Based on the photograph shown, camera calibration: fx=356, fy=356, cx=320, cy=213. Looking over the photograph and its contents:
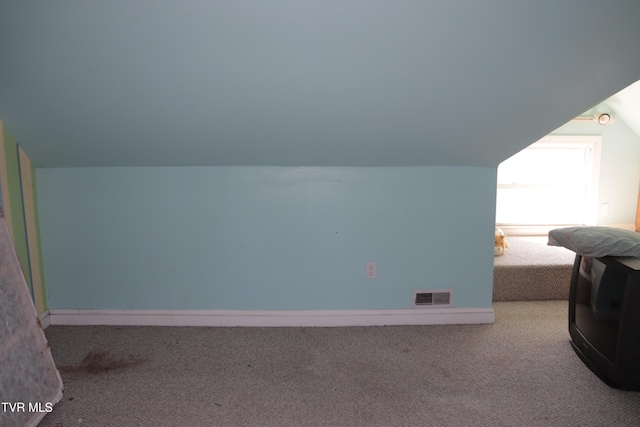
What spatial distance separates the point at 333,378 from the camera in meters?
1.88

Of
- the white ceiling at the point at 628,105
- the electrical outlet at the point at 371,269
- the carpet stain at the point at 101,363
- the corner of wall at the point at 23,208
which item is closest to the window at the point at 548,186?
the white ceiling at the point at 628,105

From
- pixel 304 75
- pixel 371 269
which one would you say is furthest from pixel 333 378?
pixel 304 75

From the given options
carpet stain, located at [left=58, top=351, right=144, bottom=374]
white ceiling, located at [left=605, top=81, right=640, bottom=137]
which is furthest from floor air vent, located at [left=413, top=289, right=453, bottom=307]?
white ceiling, located at [left=605, top=81, right=640, bottom=137]

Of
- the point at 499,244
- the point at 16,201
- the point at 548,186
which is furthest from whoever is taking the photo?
the point at 548,186

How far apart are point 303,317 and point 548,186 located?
2848mm

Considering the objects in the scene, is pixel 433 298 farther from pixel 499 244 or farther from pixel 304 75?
pixel 304 75

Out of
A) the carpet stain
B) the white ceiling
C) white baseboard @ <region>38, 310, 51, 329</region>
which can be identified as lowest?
the carpet stain

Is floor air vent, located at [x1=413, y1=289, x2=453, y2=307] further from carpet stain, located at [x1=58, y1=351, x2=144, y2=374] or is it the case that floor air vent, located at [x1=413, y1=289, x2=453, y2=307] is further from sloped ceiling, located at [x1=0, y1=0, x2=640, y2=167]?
carpet stain, located at [x1=58, y1=351, x2=144, y2=374]

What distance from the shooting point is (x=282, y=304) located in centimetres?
248

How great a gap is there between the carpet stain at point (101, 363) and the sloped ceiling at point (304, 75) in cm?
122

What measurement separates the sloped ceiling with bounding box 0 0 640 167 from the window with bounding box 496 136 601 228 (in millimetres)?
1593

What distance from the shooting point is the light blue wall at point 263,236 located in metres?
2.40

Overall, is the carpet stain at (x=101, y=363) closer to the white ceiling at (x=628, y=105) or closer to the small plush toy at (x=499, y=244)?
the small plush toy at (x=499, y=244)

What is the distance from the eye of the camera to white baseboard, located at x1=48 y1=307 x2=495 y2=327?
246cm
